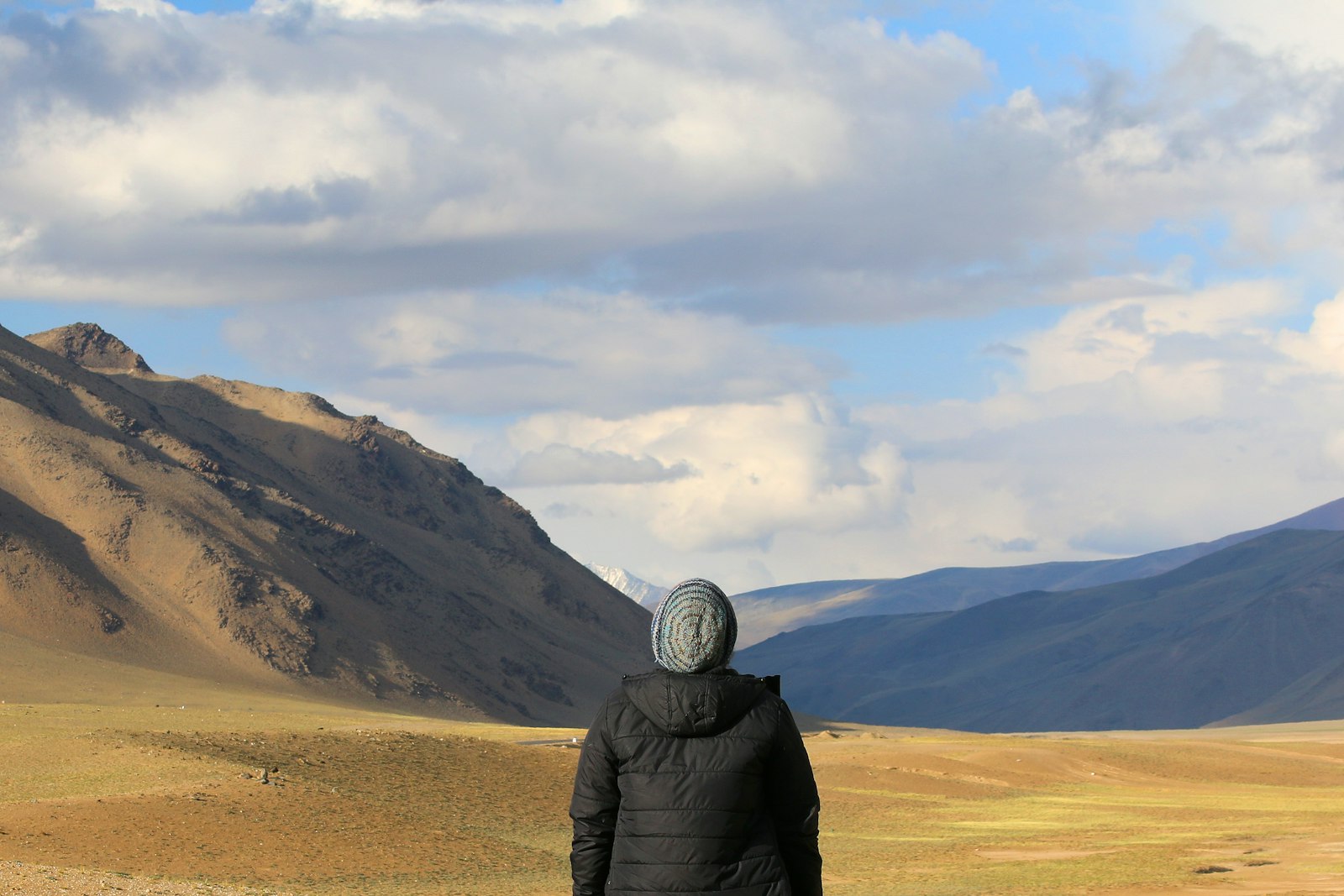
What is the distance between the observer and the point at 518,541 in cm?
16775

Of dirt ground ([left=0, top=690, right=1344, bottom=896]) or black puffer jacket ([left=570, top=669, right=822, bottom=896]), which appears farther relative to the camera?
dirt ground ([left=0, top=690, right=1344, bottom=896])

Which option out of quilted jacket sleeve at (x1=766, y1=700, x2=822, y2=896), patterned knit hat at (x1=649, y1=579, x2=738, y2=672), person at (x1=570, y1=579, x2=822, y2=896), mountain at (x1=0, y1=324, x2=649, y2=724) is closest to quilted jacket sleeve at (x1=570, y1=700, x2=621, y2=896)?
person at (x1=570, y1=579, x2=822, y2=896)

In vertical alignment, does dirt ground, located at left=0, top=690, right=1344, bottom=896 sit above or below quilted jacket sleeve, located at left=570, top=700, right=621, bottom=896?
below

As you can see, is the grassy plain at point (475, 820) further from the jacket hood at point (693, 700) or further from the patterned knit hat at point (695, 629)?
the jacket hood at point (693, 700)

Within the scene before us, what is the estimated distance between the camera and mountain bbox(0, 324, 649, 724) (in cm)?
10456

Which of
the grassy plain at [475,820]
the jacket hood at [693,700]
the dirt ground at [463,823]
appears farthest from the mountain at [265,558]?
the jacket hood at [693,700]

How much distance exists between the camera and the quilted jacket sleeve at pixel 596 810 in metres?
6.25

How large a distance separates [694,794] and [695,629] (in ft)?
2.28

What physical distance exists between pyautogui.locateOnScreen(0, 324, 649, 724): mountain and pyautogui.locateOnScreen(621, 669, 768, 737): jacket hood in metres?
97.0

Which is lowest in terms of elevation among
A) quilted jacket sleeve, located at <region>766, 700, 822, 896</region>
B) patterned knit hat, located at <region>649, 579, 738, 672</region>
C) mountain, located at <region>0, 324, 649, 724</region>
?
quilted jacket sleeve, located at <region>766, 700, 822, 896</region>

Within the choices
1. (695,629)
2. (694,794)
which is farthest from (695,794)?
(695,629)

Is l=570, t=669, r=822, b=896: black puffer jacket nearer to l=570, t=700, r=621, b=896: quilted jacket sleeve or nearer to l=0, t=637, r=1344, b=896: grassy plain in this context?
l=570, t=700, r=621, b=896: quilted jacket sleeve

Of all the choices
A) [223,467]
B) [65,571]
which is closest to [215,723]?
[65,571]

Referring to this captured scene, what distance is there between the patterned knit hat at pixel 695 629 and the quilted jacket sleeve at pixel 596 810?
352mm
